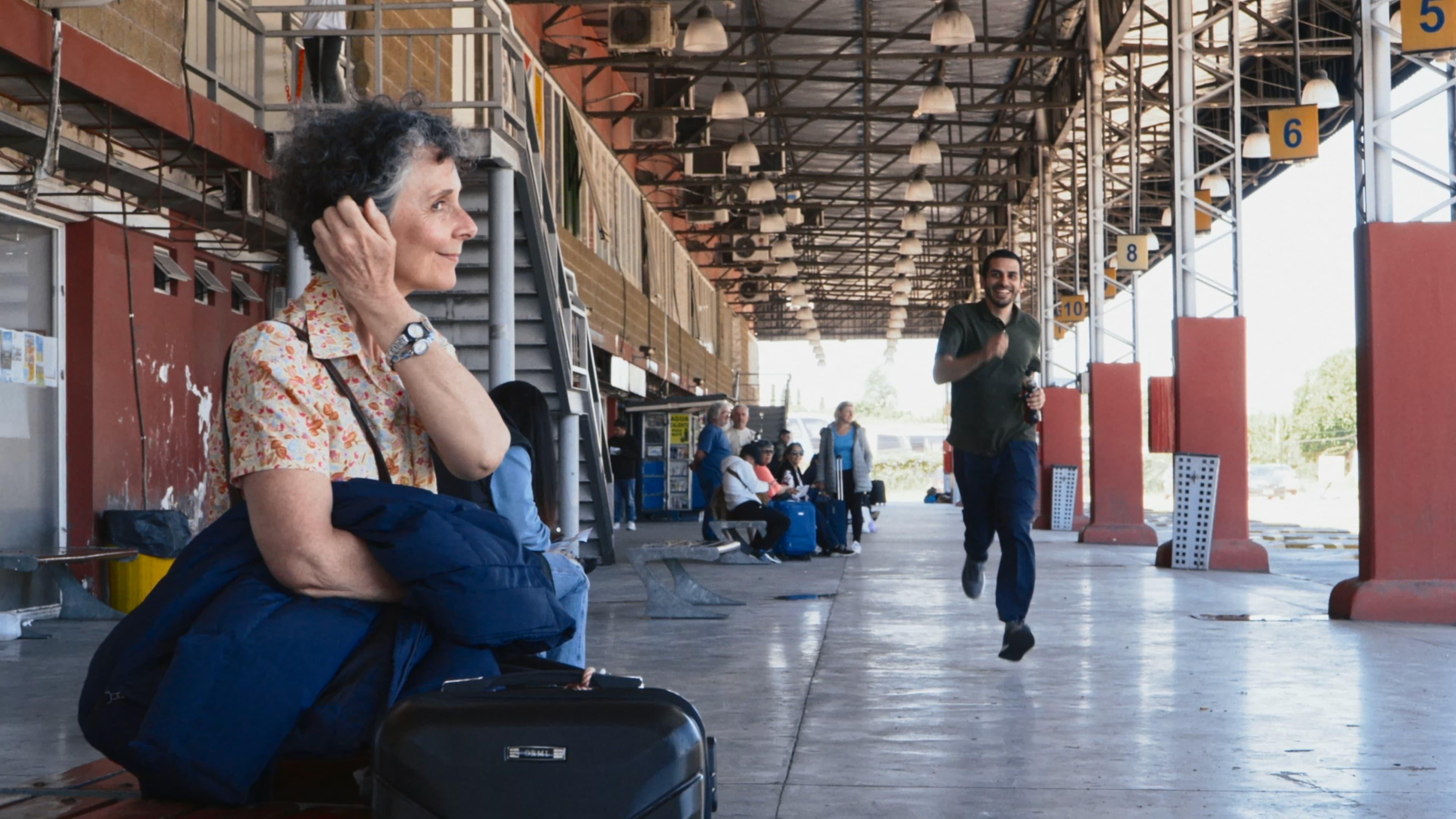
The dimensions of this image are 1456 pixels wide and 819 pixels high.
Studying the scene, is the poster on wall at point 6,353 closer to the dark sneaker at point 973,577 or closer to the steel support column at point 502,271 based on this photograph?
the steel support column at point 502,271

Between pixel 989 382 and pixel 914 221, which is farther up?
pixel 914 221

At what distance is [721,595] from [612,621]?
1.81m

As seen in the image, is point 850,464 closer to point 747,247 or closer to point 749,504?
point 749,504

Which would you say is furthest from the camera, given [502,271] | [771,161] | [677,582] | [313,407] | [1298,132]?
[771,161]

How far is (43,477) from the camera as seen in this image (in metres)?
9.38

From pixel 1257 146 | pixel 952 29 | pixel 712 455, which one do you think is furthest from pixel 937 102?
pixel 712 455

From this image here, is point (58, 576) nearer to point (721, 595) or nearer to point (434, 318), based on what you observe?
point (434, 318)

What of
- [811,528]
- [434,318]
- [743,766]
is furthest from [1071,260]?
[743,766]

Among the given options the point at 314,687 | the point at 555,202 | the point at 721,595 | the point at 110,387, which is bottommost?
the point at 721,595

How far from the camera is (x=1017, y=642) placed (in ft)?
21.0

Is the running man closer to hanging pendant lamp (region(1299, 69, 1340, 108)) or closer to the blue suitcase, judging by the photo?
the blue suitcase

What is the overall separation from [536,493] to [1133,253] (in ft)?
56.5

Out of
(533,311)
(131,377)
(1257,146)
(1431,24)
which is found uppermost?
(1257,146)

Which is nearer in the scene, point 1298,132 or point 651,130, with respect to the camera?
point 1298,132
